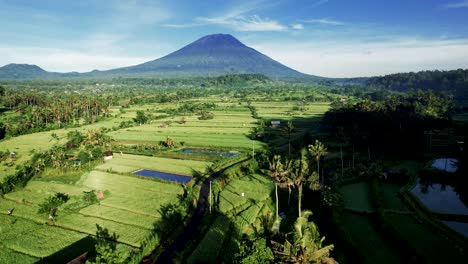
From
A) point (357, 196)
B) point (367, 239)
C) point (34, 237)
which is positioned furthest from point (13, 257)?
point (357, 196)

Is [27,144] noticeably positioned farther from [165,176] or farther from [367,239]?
[367,239]

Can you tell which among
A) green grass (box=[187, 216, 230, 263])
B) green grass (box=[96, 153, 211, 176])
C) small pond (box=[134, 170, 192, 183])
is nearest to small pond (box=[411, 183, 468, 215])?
green grass (box=[187, 216, 230, 263])

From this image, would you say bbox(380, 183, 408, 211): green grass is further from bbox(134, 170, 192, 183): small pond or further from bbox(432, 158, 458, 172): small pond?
bbox(134, 170, 192, 183): small pond

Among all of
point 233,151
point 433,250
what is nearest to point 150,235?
point 433,250

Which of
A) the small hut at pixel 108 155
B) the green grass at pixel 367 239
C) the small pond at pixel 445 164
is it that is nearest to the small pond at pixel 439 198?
the green grass at pixel 367 239

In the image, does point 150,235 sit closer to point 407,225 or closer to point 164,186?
point 164,186

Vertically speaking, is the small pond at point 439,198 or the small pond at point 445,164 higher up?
the small pond at point 445,164

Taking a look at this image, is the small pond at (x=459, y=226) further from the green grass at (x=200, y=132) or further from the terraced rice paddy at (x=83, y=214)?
the green grass at (x=200, y=132)
